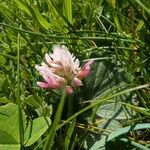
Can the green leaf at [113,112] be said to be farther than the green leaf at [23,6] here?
No

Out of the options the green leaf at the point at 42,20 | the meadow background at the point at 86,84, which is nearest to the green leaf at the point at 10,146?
the meadow background at the point at 86,84

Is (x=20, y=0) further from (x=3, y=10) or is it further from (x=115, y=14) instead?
(x=115, y=14)

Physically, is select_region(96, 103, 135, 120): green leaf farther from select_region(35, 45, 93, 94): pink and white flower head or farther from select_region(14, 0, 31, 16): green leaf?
select_region(14, 0, 31, 16): green leaf

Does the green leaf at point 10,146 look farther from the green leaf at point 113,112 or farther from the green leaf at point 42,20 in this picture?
the green leaf at point 42,20

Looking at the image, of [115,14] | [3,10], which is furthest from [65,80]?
[3,10]

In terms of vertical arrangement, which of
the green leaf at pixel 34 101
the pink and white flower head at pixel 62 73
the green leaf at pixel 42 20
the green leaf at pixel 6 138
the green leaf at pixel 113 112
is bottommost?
the green leaf at pixel 6 138

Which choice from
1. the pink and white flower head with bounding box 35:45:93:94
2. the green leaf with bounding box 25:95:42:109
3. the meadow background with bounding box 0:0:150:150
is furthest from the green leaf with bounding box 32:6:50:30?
the pink and white flower head with bounding box 35:45:93:94
